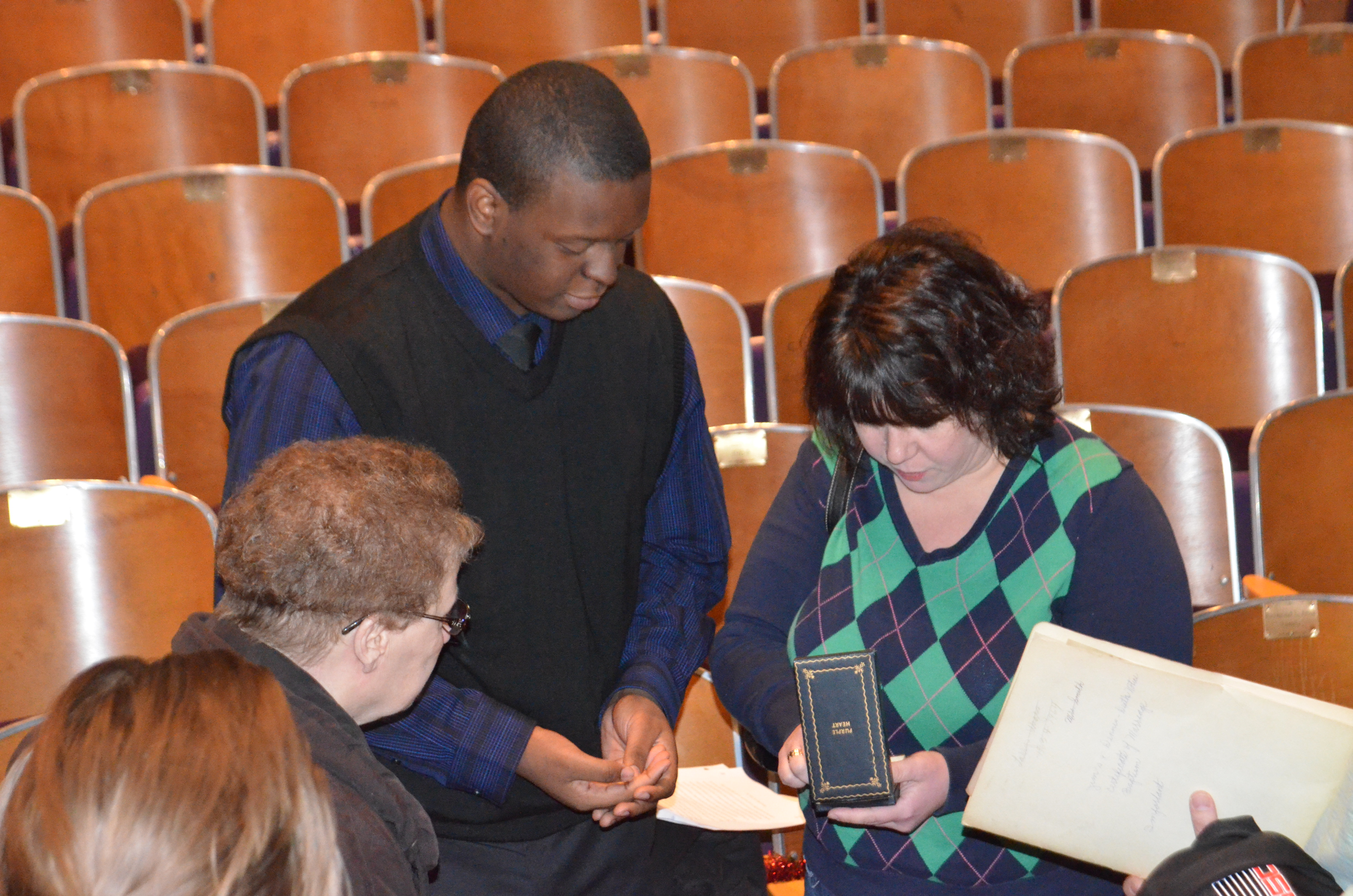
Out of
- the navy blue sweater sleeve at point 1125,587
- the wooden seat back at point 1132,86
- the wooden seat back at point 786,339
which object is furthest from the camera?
the wooden seat back at point 1132,86

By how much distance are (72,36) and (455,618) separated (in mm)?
3616

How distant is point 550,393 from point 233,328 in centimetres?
156

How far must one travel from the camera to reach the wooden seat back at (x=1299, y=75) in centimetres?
418

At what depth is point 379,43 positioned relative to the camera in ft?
14.7

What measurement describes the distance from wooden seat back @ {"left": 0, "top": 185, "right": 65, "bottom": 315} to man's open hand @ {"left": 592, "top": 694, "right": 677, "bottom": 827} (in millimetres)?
2366

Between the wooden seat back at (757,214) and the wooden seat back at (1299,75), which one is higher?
the wooden seat back at (1299,75)

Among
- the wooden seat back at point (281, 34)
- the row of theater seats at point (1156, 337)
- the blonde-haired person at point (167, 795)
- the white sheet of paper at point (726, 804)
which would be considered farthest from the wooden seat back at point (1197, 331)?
the wooden seat back at point (281, 34)

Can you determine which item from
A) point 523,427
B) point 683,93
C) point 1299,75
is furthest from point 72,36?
point 1299,75

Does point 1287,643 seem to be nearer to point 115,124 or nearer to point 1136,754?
point 1136,754

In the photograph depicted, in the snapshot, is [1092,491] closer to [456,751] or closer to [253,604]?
[456,751]

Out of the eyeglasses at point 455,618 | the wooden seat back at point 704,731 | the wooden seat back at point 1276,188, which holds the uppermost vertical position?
the wooden seat back at point 1276,188

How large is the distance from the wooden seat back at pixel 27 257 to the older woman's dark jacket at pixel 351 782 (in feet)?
8.00

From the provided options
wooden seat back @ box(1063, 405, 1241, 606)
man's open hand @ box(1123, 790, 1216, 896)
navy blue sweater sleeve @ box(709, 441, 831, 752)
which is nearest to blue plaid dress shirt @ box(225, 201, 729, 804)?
navy blue sweater sleeve @ box(709, 441, 831, 752)

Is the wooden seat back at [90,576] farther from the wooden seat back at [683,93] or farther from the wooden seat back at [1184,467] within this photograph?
the wooden seat back at [683,93]
